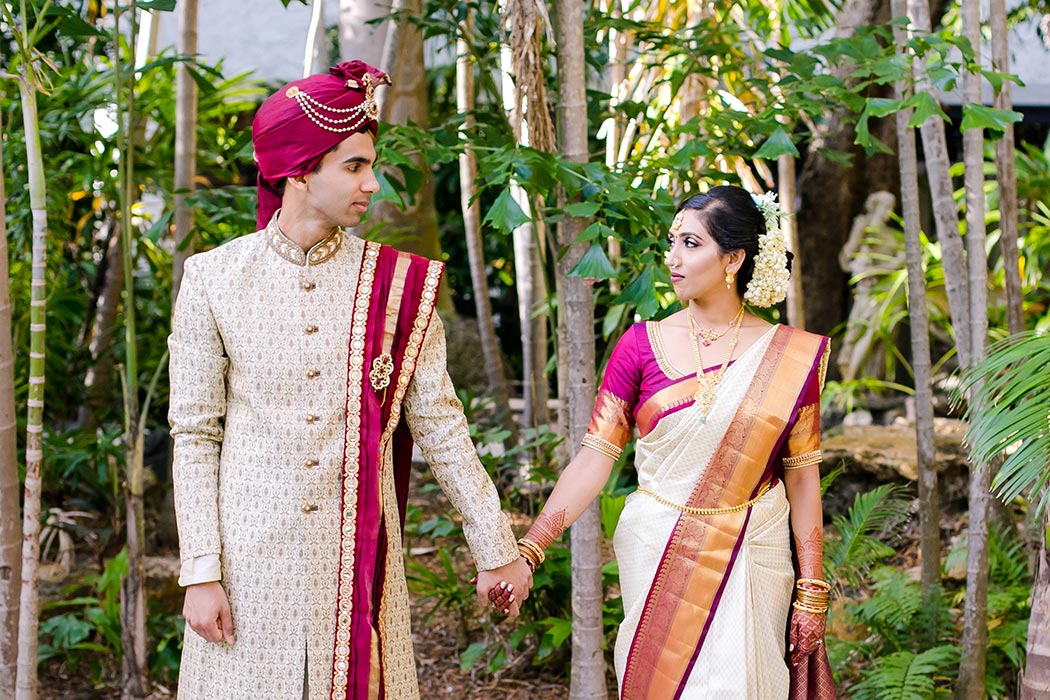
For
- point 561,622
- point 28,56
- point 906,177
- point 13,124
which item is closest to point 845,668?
point 561,622

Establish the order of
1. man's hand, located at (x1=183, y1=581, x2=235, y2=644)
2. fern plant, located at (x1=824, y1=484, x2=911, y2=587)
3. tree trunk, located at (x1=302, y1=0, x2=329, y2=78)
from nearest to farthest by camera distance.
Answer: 1. man's hand, located at (x1=183, y1=581, x2=235, y2=644)
2. fern plant, located at (x1=824, y1=484, x2=911, y2=587)
3. tree trunk, located at (x1=302, y1=0, x2=329, y2=78)

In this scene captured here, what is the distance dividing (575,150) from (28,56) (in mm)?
1282

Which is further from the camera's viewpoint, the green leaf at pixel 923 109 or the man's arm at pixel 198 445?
the green leaf at pixel 923 109

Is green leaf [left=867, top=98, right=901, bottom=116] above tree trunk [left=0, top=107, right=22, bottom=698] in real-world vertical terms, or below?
above

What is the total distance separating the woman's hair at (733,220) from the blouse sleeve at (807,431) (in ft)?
0.78

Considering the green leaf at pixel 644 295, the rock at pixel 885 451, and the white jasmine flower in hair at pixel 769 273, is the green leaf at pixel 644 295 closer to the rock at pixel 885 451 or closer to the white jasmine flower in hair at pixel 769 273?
the white jasmine flower in hair at pixel 769 273

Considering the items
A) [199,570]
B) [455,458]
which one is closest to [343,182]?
[455,458]

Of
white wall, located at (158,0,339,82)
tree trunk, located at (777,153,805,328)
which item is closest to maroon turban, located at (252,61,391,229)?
tree trunk, located at (777,153,805,328)

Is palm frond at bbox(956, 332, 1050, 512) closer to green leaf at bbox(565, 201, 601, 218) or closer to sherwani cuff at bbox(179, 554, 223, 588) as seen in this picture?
green leaf at bbox(565, 201, 601, 218)

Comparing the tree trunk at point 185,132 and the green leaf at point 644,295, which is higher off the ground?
the tree trunk at point 185,132

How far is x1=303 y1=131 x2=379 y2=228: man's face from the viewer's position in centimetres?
201

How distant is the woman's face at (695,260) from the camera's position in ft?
7.57

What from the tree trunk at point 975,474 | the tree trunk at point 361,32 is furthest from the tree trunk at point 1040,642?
the tree trunk at point 361,32

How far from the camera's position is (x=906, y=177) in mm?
3305
